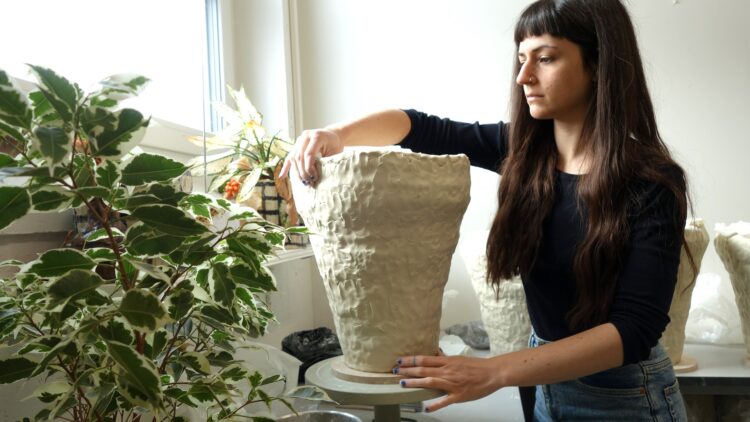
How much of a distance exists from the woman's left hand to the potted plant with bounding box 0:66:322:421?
29 cm

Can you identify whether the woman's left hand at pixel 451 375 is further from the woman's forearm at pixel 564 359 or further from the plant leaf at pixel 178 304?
the plant leaf at pixel 178 304

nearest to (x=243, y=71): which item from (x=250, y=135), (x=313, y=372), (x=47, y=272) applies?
(x=250, y=135)

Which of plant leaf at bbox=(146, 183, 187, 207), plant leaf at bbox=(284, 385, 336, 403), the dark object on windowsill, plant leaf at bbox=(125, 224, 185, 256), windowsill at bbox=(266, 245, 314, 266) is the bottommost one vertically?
the dark object on windowsill

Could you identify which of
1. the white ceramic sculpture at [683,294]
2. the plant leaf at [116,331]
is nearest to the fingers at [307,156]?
the plant leaf at [116,331]

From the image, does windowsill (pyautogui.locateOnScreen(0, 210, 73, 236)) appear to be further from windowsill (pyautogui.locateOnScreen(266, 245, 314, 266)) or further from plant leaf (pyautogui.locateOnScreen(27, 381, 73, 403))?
windowsill (pyautogui.locateOnScreen(266, 245, 314, 266))

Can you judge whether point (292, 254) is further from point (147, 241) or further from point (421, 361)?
point (147, 241)

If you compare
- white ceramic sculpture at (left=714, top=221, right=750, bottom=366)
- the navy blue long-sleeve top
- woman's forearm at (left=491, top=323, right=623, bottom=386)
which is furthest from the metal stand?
white ceramic sculpture at (left=714, top=221, right=750, bottom=366)

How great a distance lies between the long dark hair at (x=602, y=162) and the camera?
3.82 ft

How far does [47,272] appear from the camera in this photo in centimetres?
63

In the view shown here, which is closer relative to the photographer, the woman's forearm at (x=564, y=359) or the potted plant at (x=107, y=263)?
the potted plant at (x=107, y=263)

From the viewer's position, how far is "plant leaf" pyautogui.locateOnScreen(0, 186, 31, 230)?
0.57m

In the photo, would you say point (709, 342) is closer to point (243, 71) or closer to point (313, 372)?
point (313, 372)

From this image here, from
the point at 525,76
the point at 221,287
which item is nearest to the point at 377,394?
the point at 221,287

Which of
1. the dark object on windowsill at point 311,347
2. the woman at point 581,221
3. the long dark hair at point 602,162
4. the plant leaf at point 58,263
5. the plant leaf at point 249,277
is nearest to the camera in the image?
the plant leaf at point 58,263
